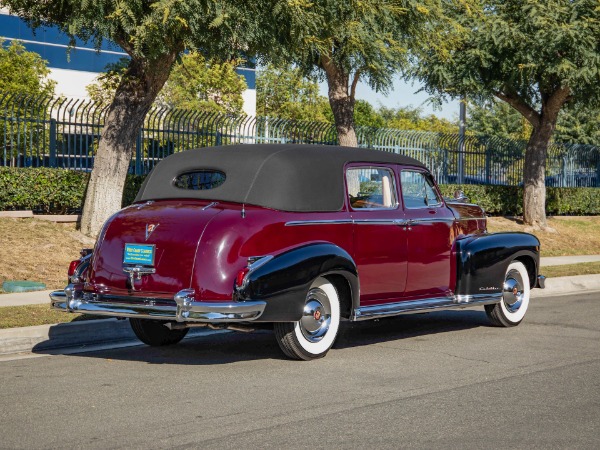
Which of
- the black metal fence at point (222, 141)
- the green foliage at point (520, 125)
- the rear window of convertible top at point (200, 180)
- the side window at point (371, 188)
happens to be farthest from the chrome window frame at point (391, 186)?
the green foliage at point (520, 125)

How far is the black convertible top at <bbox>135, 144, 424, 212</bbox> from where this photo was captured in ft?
29.9

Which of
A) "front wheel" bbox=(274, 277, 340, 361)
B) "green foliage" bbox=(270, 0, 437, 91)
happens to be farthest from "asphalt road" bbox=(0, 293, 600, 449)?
"green foliage" bbox=(270, 0, 437, 91)

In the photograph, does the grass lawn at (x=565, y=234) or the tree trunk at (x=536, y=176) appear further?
the tree trunk at (x=536, y=176)

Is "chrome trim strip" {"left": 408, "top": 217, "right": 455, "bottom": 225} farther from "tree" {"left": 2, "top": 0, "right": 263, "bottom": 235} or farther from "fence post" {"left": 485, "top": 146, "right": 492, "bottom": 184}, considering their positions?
"fence post" {"left": 485, "top": 146, "right": 492, "bottom": 184}

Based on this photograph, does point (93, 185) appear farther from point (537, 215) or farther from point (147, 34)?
point (537, 215)

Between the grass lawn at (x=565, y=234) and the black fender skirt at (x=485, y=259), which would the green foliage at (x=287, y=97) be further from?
the black fender skirt at (x=485, y=259)

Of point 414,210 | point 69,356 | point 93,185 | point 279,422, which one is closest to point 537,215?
point 93,185

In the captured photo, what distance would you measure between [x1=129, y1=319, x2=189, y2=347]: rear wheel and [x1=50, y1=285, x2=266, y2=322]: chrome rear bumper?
952 mm

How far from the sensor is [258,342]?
33.9ft

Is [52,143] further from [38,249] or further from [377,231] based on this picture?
[377,231]

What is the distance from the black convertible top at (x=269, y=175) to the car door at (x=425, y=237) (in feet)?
2.36

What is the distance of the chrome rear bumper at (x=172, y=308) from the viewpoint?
8.19m

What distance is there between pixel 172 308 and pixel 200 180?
5.53 feet

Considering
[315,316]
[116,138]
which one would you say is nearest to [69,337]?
[315,316]
